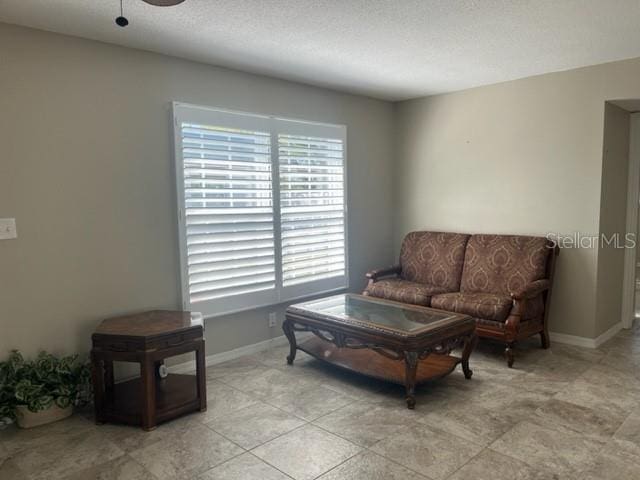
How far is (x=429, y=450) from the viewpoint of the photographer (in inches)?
96.2

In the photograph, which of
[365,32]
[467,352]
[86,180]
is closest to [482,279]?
[467,352]

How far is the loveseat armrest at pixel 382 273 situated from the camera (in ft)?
15.2

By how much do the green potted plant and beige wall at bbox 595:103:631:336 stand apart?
4.08 metres

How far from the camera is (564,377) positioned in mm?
3400

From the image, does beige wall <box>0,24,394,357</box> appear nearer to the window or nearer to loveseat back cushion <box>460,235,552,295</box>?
the window

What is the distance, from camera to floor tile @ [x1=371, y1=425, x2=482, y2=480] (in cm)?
229

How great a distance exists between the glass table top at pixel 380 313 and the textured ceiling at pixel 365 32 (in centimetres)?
189

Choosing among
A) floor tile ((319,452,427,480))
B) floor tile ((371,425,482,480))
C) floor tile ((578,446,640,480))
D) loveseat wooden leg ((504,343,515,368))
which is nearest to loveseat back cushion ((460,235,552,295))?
loveseat wooden leg ((504,343,515,368))

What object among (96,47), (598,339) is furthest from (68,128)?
(598,339)

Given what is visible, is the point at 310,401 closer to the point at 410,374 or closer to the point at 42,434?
the point at 410,374

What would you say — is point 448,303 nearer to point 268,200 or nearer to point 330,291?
point 330,291

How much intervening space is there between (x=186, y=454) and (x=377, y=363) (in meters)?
1.45

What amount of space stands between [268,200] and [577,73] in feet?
9.15

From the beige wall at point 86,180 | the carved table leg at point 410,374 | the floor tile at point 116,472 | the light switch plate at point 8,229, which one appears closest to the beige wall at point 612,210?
the carved table leg at point 410,374
